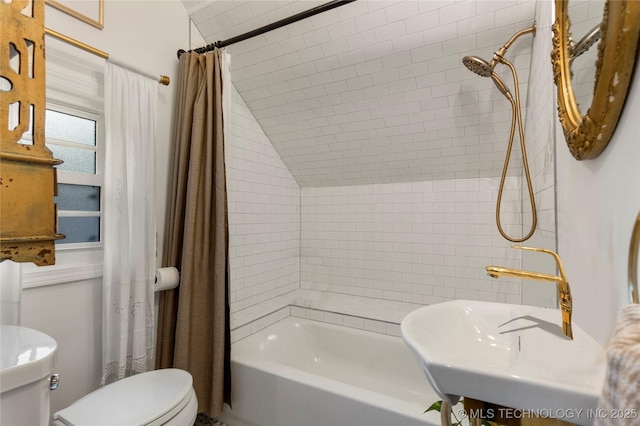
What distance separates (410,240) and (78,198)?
7.70 feet

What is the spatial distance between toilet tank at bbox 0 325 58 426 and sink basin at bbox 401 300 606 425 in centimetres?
104

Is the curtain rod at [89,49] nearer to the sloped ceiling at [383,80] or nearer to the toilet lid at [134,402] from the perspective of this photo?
the sloped ceiling at [383,80]

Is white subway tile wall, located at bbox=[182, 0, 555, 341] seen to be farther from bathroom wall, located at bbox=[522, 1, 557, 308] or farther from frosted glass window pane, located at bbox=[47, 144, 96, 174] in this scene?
frosted glass window pane, located at bbox=[47, 144, 96, 174]

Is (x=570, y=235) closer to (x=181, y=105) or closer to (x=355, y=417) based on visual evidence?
(x=355, y=417)

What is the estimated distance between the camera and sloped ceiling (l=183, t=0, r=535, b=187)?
5.91 feet

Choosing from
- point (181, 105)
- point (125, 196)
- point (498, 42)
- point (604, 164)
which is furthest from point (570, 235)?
Answer: point (181, 105)

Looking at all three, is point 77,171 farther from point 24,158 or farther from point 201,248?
point 24,158

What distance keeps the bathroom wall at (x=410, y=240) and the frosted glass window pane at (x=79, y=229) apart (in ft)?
6.01

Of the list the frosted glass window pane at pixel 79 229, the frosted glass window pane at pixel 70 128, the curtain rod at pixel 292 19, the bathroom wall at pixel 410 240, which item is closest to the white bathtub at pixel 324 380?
the bathroom wall at pixel 410 240

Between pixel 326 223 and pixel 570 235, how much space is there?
2182mm

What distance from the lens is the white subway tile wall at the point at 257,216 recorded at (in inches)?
95.3

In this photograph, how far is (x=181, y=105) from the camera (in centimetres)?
199

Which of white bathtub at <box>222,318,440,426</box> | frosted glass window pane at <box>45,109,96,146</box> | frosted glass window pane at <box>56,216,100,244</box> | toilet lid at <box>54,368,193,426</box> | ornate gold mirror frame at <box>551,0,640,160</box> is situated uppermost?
frosted glass window pane at <box>45,109,96,146</box>

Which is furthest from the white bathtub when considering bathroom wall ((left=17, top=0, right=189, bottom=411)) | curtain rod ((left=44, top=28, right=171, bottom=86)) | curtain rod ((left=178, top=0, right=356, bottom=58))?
curtain rod ((left=178, top=0, right=356, bottom=58))
